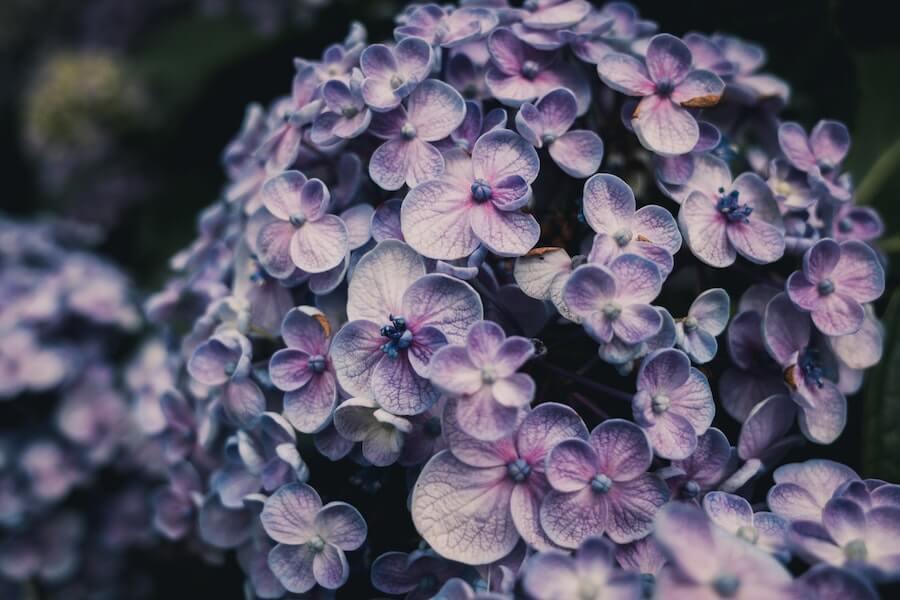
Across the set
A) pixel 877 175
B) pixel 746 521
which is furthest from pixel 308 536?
pixel 877 175

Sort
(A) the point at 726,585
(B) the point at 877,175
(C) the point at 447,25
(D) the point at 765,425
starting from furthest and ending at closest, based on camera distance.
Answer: (B) the point at 877,175, (C) the point at 447,25, (D) the point at 765,425, (A) the point at 726,585

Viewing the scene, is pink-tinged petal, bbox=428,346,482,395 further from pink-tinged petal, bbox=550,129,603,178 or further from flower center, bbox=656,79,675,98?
flower center, bbox=656,79,675,98

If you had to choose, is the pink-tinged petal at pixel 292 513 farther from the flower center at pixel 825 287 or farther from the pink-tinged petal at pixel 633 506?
the flower center at pixel 825 287

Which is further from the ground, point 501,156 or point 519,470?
point 501,156

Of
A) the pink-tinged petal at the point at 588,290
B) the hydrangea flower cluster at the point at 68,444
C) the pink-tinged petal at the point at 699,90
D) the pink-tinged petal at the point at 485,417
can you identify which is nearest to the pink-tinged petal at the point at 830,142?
the pink-tinged petal at the point at 699,90

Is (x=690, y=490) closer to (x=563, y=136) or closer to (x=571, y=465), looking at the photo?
(x=571, y=465)

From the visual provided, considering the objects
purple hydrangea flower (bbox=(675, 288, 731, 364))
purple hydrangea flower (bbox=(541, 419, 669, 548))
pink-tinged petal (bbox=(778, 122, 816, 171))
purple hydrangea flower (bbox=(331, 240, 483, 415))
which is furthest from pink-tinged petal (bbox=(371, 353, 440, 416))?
pink-tinged petal (bbox=(778, 122, 816, 171))
